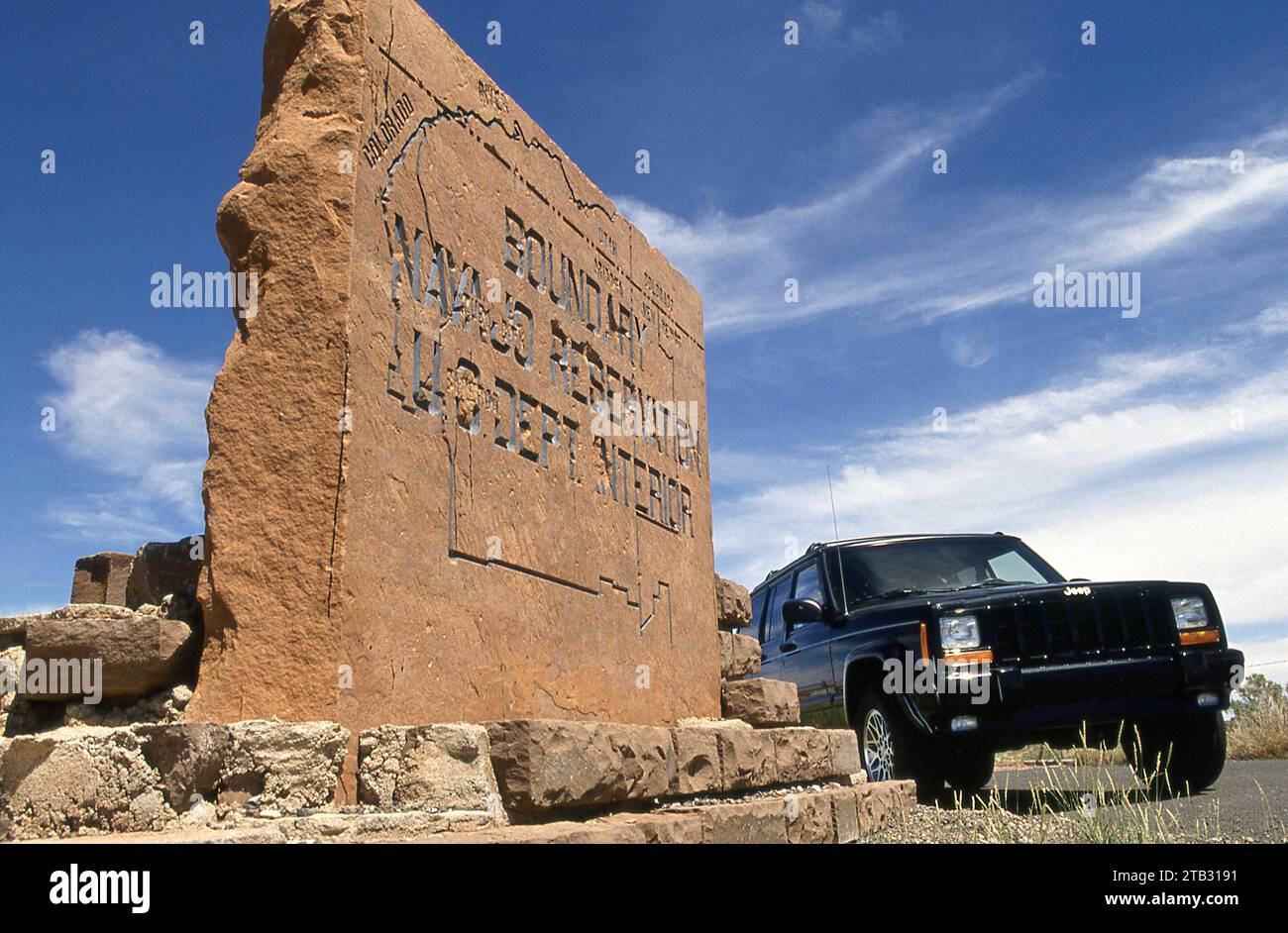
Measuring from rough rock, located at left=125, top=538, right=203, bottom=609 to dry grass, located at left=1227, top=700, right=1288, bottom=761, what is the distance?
901 centimetres

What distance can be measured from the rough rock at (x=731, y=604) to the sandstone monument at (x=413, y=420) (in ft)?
3.51

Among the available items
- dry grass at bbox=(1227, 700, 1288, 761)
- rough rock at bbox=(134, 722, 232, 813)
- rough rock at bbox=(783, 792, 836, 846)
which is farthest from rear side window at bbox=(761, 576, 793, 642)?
rough rock at bbox=(134, 722, 232, 813)

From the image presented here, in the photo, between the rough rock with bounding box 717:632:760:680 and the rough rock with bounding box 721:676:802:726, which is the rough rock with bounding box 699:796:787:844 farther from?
the rough rock with bounding box 717:632:760:680

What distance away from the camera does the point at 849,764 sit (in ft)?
18.7

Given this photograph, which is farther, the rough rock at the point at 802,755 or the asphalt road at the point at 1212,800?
the rough rock at the point at 802,755

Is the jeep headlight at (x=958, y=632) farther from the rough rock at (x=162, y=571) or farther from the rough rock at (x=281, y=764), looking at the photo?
the rough rock at (x=162, y=571)

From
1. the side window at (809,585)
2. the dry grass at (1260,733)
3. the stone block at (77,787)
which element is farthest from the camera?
the dry grass at (1260,733)

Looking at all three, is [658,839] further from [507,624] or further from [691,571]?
[691,571]

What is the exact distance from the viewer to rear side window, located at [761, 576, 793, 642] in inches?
319

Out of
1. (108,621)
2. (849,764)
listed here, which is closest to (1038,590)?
(849,764)

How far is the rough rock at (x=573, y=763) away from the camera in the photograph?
3201 mm

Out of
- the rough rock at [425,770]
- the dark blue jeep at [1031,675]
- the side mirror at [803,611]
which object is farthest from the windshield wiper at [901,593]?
the rough rock at [425,770]

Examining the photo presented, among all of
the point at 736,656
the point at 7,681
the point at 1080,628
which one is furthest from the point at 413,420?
the point at 1080,628
